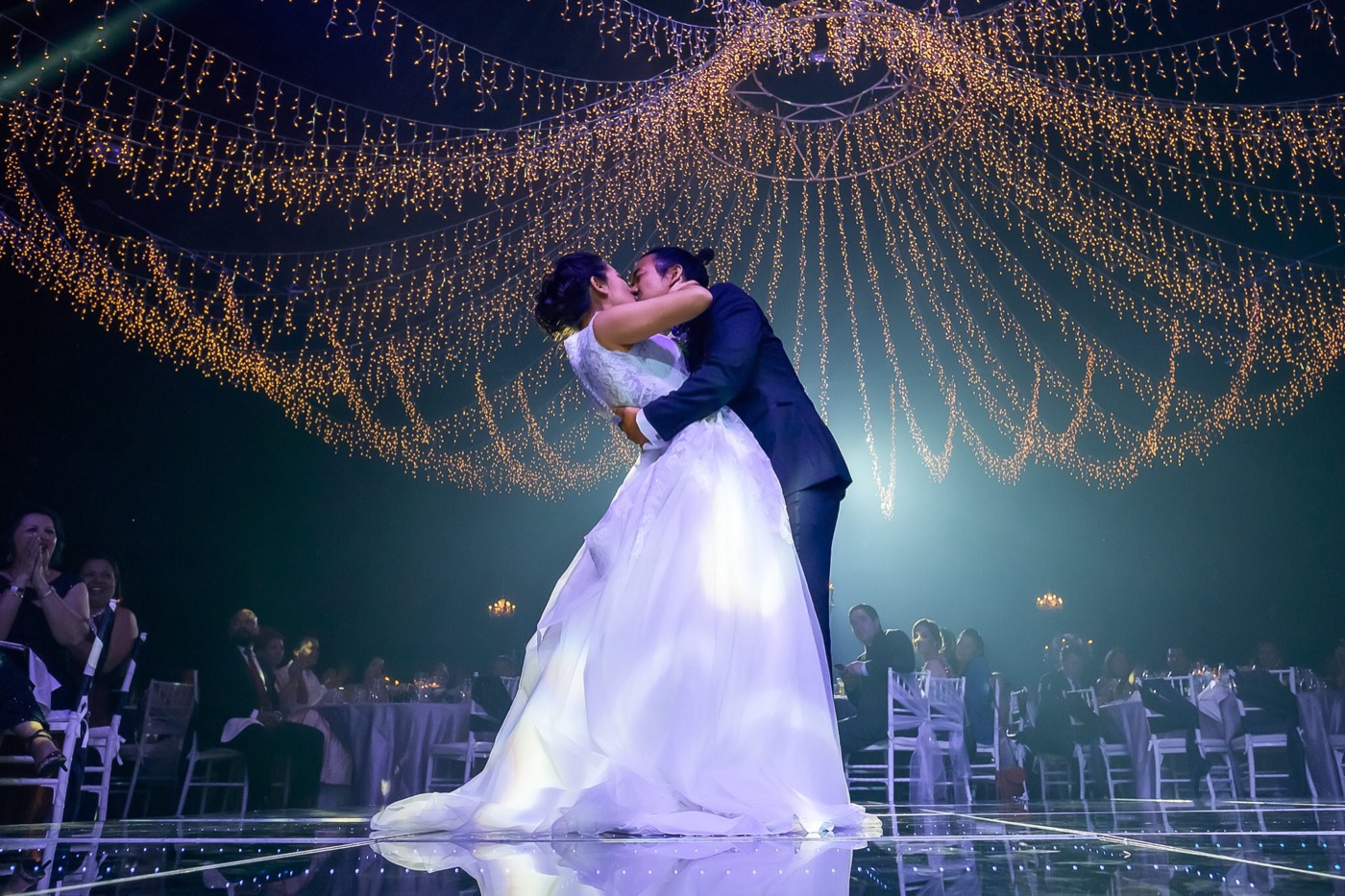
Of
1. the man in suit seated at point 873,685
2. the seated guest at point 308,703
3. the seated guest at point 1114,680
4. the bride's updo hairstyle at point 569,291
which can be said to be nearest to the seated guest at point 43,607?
the seated guest at point 308,703

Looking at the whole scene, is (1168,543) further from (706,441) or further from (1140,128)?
(706,441)

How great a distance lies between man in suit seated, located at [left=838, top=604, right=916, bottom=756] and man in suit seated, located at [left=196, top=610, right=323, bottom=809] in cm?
318

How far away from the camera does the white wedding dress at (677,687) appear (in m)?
1.90

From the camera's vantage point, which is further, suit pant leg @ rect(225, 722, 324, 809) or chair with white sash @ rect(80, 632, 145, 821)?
suit pant leg @ rect(225, 722, 324, 809)

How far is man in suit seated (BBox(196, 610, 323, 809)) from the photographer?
589 cm

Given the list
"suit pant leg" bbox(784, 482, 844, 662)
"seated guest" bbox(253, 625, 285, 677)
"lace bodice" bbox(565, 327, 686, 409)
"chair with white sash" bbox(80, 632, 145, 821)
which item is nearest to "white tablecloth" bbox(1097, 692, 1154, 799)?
"suit pant leg" bbox(784, 482, 844, 662)

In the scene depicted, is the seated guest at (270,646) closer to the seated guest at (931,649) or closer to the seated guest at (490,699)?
the seated guest at (490,699)

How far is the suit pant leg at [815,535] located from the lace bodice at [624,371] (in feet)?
1.40

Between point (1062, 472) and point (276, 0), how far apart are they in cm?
1133

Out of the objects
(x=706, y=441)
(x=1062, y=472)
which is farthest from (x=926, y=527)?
(x=706, y=441)

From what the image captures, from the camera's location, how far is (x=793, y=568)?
88.7 inches

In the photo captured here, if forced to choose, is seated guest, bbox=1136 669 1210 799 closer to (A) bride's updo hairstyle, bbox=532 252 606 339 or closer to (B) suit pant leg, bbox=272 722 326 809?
(B) suit pant leg, bbox=272 722 326 809

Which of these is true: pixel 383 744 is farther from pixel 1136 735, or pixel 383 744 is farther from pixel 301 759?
pixel 1136 735

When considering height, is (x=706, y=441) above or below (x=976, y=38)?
below
